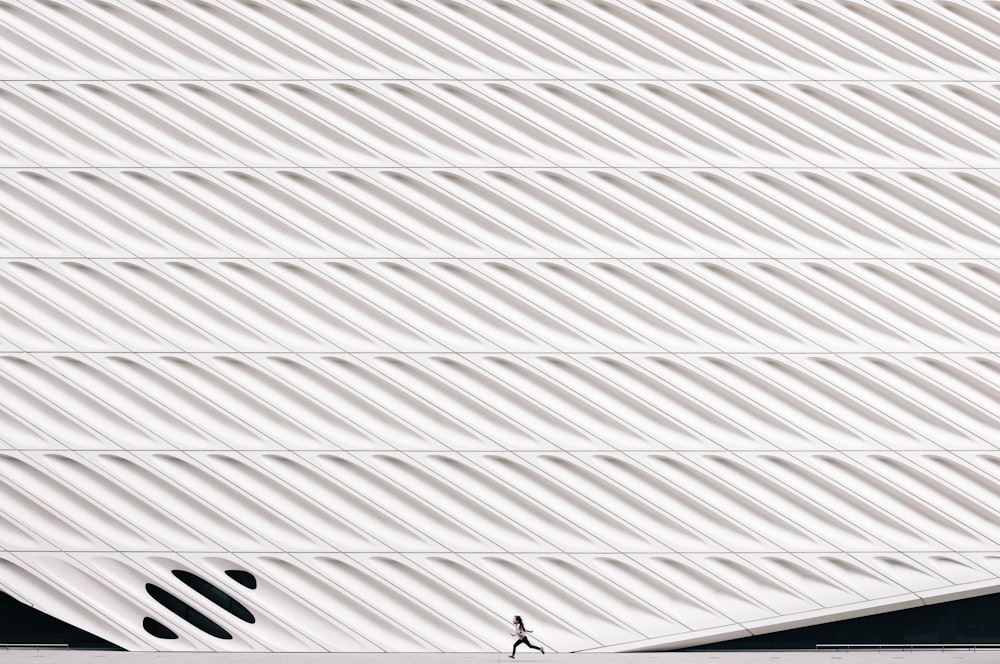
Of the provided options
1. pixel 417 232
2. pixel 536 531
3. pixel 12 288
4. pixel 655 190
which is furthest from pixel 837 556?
pixel 12 288

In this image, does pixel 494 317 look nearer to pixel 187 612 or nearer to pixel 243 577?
pixel 243 577

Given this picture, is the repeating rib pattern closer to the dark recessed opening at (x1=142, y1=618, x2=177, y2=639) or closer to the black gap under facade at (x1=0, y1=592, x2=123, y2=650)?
the dark recessed opening at (x1=142, y1=618, x2=177, y2=639)

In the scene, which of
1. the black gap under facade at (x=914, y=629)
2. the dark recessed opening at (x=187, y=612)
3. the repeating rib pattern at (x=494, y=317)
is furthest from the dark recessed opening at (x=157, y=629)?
the black gap under facade at (x=914, y=629)

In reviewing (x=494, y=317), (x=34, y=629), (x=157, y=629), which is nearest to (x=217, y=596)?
(x=157, y=629)

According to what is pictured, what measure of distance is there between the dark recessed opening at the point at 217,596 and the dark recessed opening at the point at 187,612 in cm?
29

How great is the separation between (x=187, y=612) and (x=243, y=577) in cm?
103

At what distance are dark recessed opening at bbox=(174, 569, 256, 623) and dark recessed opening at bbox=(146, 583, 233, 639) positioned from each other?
0.29 meters

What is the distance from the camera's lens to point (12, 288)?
13.3m

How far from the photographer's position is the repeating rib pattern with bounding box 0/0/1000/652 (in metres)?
12.6

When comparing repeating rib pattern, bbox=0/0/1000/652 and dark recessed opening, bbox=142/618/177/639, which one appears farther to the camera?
dark recessed opening, bbox=142/618/177/639

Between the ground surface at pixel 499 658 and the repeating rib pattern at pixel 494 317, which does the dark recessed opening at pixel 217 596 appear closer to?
the repeating rib pattern at pixel 494 317

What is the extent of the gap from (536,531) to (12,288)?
30.1ft

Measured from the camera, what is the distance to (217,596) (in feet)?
42.0

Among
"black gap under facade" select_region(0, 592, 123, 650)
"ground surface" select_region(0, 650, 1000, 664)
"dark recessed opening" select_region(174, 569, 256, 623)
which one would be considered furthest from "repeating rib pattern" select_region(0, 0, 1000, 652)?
"black gap under facade" select_region(0, 592, 123, 650)
